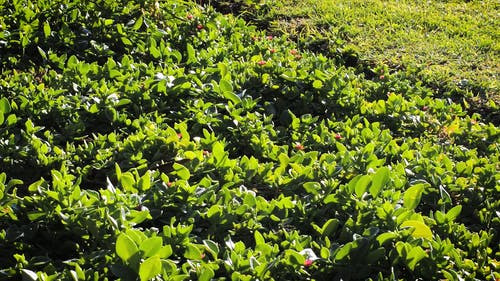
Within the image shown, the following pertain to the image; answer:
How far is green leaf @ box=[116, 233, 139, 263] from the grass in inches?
126

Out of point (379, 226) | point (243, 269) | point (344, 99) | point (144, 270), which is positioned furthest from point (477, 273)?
point (344, 99)

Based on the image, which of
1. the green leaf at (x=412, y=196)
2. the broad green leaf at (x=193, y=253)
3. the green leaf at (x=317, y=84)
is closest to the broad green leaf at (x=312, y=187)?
the green leaf at (x=412, y=196)

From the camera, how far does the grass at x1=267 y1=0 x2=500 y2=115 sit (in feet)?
16.2

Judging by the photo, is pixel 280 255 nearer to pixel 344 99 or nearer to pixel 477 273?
pixel 477 273

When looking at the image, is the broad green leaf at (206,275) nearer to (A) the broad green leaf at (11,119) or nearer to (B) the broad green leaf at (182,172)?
(B) the broad green leaf at (182,172)

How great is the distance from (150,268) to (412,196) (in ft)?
4.27

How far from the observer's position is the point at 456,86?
4.77 m

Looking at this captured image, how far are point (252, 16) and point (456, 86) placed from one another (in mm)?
2076

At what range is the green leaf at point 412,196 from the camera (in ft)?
8.95

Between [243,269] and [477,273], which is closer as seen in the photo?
[243,269]

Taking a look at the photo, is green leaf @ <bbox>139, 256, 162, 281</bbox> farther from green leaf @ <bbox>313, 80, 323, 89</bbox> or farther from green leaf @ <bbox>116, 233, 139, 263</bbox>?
green leaf @ <bbox>313, 80, 323, 89</bbox>

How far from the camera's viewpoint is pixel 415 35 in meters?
5.75

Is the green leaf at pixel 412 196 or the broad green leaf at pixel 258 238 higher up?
the green leaf at pixel 412 196

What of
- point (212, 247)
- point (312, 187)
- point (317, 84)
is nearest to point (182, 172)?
point (212, 247)
